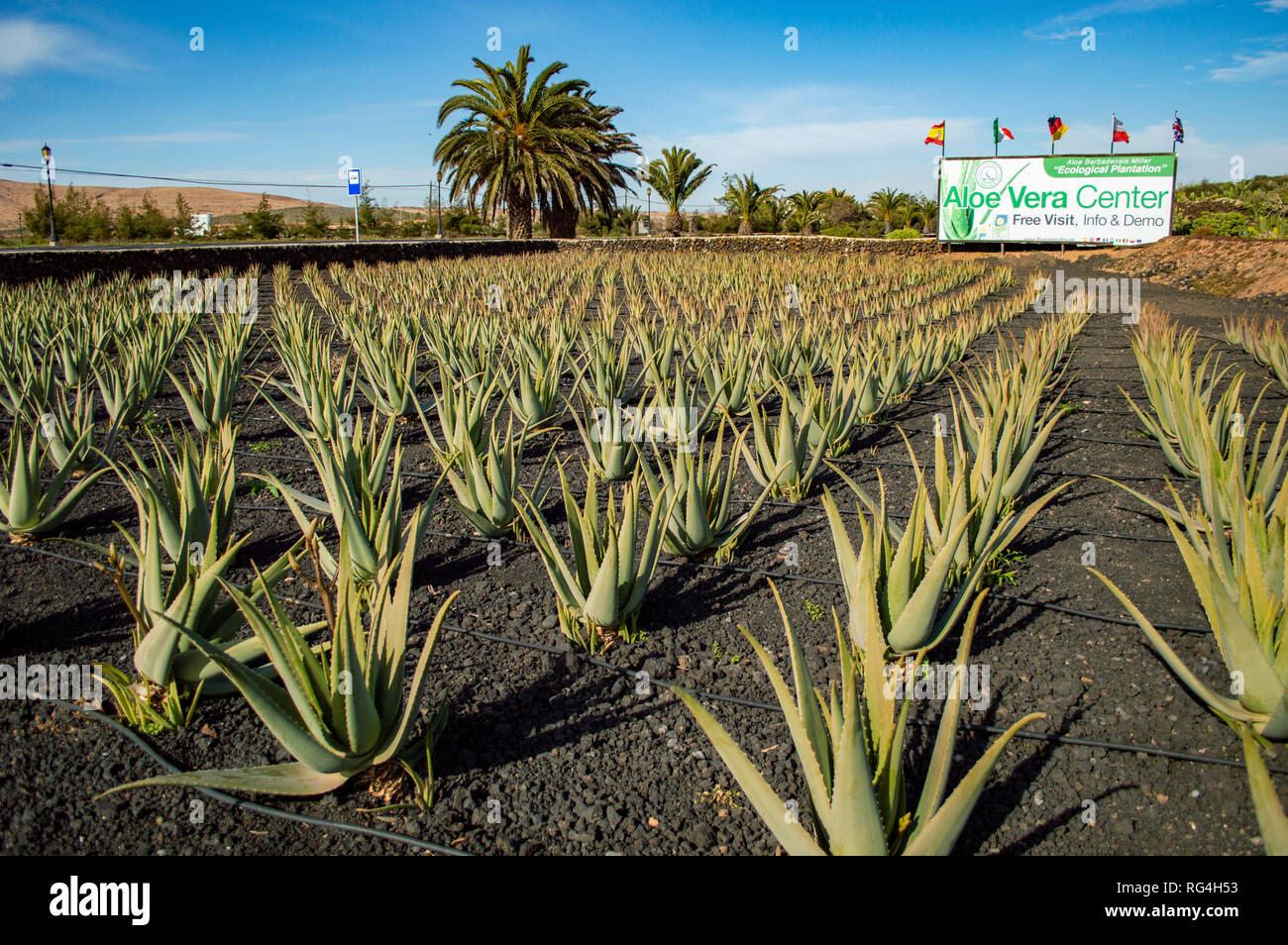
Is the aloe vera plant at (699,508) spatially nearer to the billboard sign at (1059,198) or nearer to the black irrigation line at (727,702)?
the black irrigation line at (727,702)

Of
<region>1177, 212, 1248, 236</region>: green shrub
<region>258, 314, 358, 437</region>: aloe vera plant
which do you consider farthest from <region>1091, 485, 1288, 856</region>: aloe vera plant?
<region>1177, 212, 1248, 236</region>: green shrub

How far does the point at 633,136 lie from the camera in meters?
27.9

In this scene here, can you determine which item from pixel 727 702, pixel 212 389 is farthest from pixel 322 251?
pixel 727 702

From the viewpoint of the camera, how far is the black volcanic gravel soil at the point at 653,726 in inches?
69.8

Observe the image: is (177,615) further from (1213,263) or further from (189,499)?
(1213,263)

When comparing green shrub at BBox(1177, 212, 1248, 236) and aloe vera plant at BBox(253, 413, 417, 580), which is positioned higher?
green shrub at BBox(1177, 212, 1248, 236)

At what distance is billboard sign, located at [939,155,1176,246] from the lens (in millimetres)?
21359

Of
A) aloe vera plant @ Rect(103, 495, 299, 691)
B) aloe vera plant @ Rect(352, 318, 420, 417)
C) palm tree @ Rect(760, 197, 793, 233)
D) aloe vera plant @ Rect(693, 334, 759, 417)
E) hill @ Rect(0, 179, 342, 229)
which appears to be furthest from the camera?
hill @ Rect(0, 179, 342, 229)

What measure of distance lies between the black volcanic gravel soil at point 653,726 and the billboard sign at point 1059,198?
22386 mm

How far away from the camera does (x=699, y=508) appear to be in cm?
293

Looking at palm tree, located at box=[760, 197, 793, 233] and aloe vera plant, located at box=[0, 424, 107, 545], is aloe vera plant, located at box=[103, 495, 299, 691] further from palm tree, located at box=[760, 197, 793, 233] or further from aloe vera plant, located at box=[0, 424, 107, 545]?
palm tree, located at box=[760, 197, 793, 233]

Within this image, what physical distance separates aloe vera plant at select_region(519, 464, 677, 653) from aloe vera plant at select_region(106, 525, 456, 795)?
2.07ft

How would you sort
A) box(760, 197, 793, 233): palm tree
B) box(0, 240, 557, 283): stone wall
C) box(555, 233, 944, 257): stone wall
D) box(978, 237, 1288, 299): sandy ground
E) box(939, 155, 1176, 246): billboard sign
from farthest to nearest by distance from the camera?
box(760, 197, 793, 233): palm tree < box(555, 233, 944, 257): stone wall < box(939, 155, 1176, 246): billboard sign < box(978, 237, 1288, 299): sandy ground < box(0, 240, 557, 283): stone wall

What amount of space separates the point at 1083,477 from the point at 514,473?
2913 millimetres
